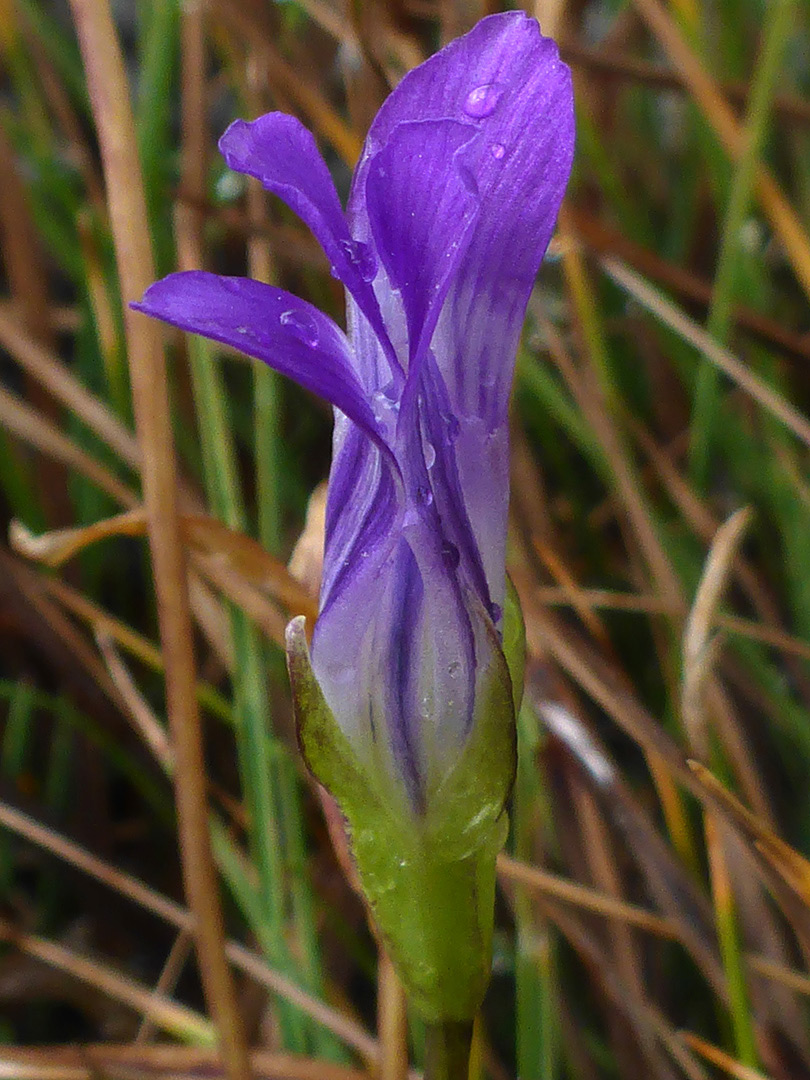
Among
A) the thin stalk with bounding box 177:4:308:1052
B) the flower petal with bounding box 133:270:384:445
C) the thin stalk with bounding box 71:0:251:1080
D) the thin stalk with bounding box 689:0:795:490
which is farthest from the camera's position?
the thin stalk with bounding box 689:0:795:490

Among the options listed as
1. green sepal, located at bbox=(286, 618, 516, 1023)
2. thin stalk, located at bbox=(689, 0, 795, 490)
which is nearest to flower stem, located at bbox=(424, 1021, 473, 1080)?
green sepal, located at bbox=(286, 618, 516, 1023)

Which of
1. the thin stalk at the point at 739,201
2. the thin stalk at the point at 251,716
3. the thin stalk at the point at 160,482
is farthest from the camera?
the thin stalk at the point at 739,201

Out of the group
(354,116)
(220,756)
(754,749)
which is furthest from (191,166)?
(754,749)

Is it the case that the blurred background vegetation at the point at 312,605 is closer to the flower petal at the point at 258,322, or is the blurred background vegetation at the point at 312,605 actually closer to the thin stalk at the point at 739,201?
the thin stalk at the point at 739,201

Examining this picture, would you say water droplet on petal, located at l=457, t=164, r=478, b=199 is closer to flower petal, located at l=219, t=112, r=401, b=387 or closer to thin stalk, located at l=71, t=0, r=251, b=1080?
flower petal, located at l=219, t=112, r=401, b=387

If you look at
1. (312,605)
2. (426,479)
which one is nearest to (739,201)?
(312,605)

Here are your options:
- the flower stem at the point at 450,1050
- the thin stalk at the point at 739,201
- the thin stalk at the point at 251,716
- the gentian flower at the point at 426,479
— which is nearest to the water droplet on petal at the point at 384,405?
the gentian flower at the point at 426,479

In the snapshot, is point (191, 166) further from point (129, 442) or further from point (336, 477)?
point (336, 477)
